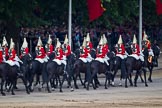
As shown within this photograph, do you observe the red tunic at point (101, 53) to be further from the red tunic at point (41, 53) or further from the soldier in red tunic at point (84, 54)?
the red tunic at point (41, 53)

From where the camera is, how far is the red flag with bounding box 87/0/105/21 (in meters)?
44.7

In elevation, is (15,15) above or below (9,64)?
above

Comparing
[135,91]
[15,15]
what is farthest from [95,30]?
[135,91]

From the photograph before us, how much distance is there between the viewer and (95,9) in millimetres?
44781

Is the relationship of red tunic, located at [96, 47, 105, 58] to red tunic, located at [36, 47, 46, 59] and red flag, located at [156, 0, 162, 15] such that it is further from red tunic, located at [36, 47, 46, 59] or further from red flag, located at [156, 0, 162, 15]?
red flag, located at [156, 0, 162, 15]

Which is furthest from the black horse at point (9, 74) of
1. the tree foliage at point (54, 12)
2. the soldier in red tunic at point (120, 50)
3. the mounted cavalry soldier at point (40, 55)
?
the tree foliage at point (54, 12)

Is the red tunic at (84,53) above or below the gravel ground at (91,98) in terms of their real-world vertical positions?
above

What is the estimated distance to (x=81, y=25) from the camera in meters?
50.4

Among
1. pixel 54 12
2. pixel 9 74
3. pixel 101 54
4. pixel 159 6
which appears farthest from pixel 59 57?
pixel 159 6

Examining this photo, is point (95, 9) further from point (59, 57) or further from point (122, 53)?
point (59, 57)

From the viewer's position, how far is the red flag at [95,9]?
4466 centimetres

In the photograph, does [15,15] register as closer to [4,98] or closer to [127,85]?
[127,85]

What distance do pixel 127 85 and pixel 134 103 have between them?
10055mm

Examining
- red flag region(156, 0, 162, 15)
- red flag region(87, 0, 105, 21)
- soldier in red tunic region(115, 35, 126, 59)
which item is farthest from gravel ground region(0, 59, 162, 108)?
red flag region(156, 0, 162, 15)
